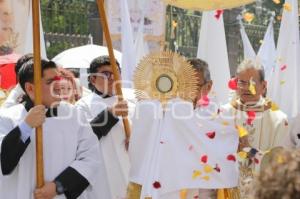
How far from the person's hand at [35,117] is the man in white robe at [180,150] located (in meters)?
0.83

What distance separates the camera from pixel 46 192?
368 cm

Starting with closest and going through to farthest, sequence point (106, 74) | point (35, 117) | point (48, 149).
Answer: point (35, 117), point (48, 149), point (106, 74)

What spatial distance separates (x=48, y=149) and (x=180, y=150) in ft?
3.03

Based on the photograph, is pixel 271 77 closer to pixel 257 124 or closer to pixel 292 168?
pixel 257 124

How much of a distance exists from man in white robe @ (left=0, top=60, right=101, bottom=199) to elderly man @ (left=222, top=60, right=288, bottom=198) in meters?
1.58

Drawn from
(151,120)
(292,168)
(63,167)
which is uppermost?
(292,168)

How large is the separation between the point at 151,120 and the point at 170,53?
1.64ft

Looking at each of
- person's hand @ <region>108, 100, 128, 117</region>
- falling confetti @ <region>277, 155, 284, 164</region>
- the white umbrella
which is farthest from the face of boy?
the white umbrella

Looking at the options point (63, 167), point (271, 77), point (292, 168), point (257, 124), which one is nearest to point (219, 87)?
point (271, 77)

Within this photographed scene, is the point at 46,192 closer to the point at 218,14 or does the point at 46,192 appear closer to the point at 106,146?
the point at 106,146

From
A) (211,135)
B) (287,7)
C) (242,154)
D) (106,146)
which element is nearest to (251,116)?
(242,154)

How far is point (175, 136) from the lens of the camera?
4.09m

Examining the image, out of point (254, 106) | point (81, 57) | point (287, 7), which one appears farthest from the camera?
point (81, 57)

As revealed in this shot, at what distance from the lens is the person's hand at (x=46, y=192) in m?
3.67
